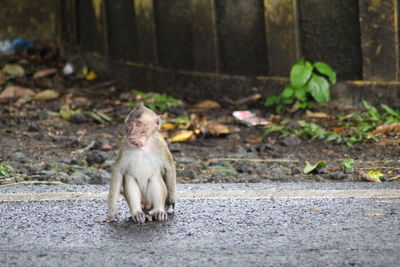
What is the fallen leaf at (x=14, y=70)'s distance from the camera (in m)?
13.4

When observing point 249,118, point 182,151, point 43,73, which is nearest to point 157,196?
point 182,151

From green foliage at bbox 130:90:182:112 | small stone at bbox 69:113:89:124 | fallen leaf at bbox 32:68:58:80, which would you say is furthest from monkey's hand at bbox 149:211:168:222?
fallen leaf at bbox 32:68:58:80

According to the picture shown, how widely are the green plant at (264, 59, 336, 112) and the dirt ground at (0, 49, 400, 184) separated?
1.45 ft

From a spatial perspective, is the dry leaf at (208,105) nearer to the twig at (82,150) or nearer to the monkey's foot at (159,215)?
the twig at (82,150)

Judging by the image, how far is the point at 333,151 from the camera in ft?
26.4

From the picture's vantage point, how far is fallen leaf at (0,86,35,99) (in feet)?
39.1

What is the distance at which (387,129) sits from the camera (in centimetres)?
841

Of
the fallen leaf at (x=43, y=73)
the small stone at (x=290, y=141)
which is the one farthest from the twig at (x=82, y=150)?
the fallen leaf at (x=43, y=73)

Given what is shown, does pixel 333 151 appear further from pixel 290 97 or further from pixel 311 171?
pixel 290 97

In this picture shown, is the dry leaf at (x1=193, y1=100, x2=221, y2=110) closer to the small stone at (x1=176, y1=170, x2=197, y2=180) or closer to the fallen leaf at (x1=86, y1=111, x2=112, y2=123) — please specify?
the fallen leaf at (x1=86, y1=111, x2=112, y2=123)

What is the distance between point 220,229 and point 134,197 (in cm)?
59

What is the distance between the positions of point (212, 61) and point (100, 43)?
337cm

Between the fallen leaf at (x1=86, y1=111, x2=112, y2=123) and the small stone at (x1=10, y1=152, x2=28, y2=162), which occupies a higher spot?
the fallen leaf at (x1=86, y1=111, x2=112, y2=123)

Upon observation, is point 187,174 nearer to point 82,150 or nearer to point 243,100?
point 82,150
